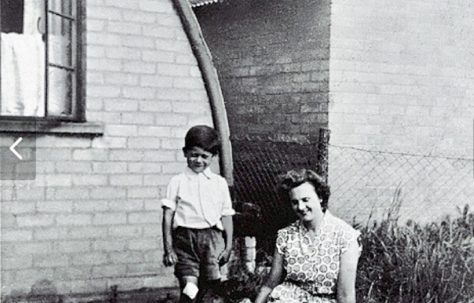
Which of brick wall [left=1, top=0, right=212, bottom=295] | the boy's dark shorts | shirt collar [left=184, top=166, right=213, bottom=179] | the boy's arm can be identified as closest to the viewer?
the boy's arm

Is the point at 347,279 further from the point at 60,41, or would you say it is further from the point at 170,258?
the point at 60,41

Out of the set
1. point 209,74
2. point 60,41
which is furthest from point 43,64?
point 209,74

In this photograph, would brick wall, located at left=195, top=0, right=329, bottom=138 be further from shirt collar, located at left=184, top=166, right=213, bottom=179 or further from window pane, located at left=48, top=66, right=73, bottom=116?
shirt collar, located at left=184, top=166, right=213, bottom=179

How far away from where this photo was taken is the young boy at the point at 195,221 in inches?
216

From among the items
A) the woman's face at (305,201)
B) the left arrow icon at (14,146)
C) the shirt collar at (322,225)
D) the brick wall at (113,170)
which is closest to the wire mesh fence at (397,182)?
the brick wall at (113,170)

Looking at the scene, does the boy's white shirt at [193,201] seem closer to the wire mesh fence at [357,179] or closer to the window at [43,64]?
the window at [43,64]

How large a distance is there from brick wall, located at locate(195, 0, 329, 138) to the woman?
398cm

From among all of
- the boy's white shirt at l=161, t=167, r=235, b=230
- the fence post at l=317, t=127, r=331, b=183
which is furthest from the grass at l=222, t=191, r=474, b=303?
the boy's white shirt at l=161, t=167, r=235, b=230

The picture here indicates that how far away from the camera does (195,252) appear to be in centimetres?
556

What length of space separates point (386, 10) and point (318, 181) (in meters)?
4.73

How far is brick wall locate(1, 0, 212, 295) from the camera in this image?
21.5ft

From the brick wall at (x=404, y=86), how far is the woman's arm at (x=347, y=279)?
4.04 meters

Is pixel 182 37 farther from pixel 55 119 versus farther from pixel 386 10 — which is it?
pixel 386 10

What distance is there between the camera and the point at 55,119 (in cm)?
664
